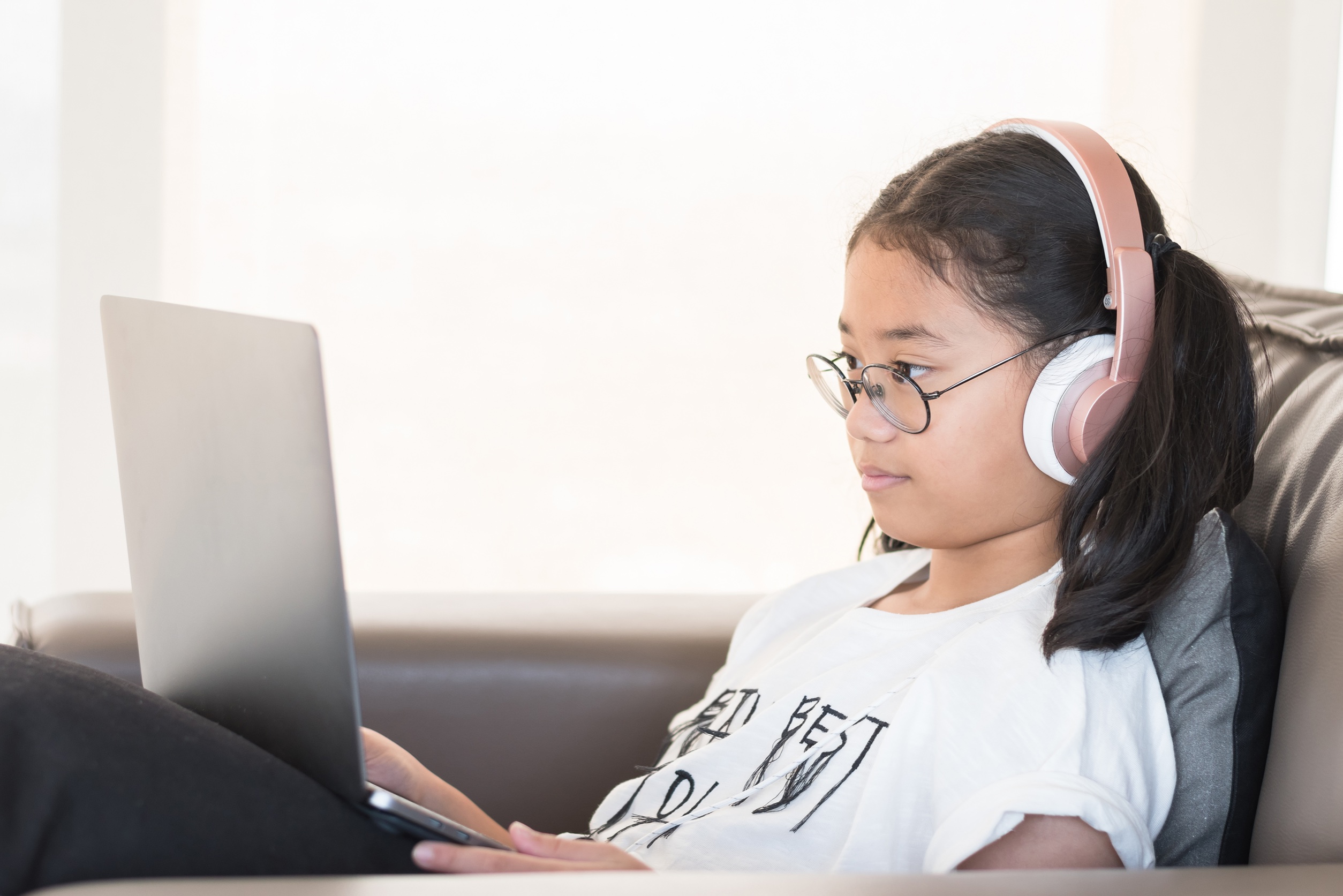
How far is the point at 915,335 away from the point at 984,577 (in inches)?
8.6

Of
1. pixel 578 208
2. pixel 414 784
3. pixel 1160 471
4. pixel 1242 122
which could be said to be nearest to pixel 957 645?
pixel 1160 471

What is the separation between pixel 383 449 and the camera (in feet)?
7.63

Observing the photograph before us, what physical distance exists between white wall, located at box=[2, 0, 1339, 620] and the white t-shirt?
142 centimetres

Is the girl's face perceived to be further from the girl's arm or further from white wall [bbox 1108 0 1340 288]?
white wall [bbox 1108 0 1340 288]

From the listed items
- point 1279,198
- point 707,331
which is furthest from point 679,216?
point 1279,198

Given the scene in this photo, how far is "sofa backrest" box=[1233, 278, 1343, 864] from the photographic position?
1.99 feet

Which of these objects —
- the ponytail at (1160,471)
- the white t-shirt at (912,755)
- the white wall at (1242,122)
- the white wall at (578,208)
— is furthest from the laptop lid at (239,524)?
the white wall at (1242,122)

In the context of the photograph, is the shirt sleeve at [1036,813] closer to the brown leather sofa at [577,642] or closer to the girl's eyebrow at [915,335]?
the brown leather sofa at [577,642]

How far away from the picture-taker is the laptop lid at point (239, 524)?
50cm

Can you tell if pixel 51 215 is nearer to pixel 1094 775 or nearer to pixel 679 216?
pixel 679 216

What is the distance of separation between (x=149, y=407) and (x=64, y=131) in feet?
6.08

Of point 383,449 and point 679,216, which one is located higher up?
point 679,216

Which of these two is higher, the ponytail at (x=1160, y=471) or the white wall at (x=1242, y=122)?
the white wall at (x=1242, y=122)

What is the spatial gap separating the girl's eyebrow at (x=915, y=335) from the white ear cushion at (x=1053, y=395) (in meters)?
0.08
